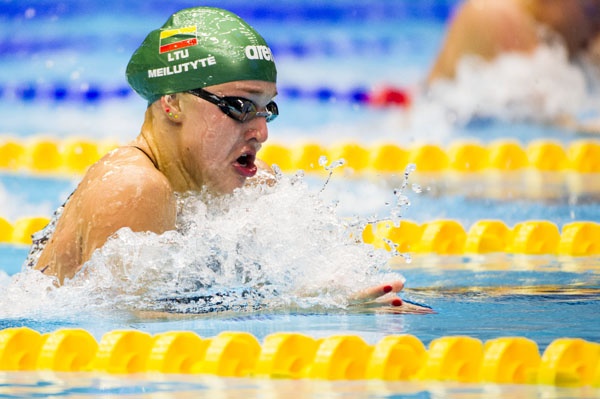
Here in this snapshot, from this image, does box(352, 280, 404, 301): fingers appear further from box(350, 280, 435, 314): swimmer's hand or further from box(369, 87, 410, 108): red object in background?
box(369, 87, 410, 108): red object in background

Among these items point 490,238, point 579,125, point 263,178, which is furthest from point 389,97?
point 263,178

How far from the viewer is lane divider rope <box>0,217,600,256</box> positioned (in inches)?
185

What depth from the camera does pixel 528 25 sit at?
9266 mm

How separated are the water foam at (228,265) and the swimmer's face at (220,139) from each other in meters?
0.09

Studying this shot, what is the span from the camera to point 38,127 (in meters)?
9.44

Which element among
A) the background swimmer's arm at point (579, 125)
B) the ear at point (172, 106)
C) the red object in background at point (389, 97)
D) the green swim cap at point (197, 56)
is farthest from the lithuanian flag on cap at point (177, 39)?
the red object in background at point (389, 97)

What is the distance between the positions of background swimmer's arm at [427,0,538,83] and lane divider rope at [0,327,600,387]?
6763 mm

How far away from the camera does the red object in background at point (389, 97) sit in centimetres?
1019

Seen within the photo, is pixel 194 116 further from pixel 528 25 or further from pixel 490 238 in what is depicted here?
pixel 528 25

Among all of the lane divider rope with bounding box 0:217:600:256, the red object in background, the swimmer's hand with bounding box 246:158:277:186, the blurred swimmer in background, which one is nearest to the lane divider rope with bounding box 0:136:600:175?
the blurred swimmer in background

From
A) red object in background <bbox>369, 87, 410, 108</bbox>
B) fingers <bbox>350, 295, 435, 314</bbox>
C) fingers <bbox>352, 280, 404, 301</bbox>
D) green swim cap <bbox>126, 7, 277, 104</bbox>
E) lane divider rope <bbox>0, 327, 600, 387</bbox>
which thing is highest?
red object in background <bbox>369, 87, 410, 108</bbox>

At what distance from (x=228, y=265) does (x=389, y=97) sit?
23.2 feet

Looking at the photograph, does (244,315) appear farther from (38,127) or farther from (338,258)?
(38,127)

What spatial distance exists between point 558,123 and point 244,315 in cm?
610
